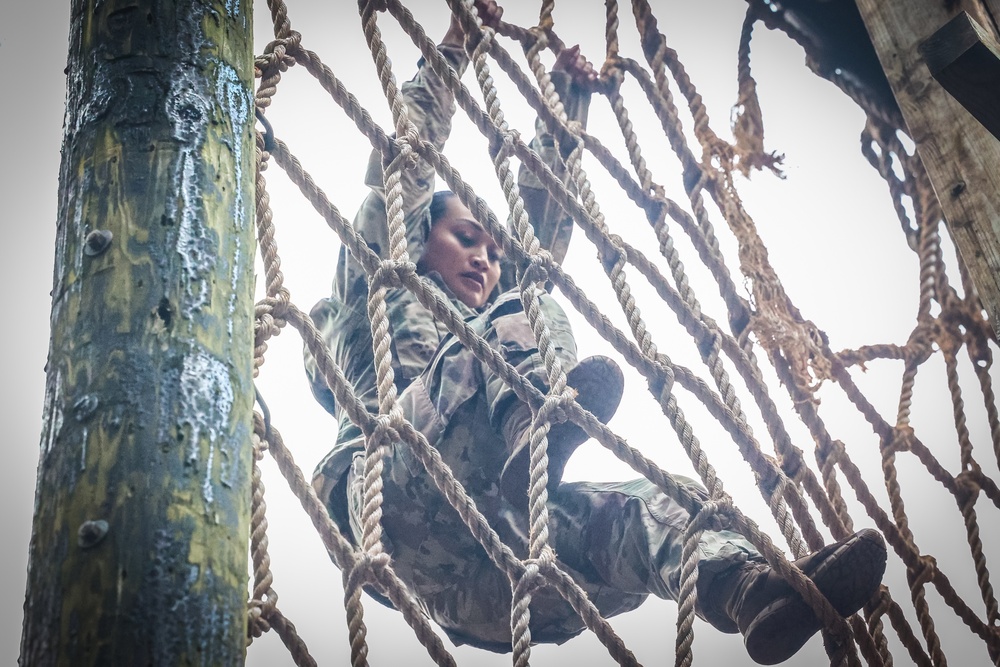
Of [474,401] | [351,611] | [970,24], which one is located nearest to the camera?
[351,611]

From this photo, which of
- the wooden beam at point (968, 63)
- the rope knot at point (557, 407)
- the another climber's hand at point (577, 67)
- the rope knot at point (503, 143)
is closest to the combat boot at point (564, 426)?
the rope knot at point (557, 407)

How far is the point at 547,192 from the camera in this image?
→ 7.16 ft

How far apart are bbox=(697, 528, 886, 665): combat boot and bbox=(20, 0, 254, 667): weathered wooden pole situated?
763 millimetres

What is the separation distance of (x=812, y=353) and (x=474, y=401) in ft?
2.27

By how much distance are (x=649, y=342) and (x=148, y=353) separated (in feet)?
2.52

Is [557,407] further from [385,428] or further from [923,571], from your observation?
[923,571]

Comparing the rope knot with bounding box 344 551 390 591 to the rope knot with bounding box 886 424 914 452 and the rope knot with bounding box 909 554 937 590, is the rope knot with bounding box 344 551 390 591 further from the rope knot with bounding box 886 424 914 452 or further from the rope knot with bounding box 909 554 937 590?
the rope knot with bounding box 886 424 914 452

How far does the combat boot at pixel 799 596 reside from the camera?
4.02 feet

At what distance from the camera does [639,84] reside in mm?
1972

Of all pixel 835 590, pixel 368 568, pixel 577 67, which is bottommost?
pixel 835 590

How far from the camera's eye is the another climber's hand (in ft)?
6.76

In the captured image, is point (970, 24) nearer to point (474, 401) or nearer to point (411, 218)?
point (474, 401)

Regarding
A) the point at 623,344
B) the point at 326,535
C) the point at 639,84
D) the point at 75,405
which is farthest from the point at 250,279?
the point at 639,84

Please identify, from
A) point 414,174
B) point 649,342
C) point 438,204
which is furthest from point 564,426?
point 438,204
